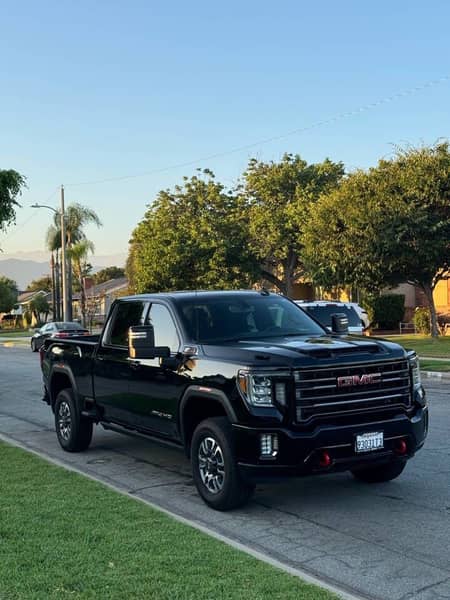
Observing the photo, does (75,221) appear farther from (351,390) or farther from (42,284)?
(42,284)

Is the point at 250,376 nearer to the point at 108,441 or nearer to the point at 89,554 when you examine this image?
the point at 89,554

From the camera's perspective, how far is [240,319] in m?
7.39

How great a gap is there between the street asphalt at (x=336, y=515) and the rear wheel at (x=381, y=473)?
94 mm

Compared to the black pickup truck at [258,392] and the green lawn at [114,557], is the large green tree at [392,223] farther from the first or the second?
the green lawn at [114,557]

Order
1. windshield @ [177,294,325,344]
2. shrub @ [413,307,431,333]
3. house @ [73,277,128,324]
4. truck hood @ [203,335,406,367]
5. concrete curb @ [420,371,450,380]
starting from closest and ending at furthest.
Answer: truck hood @ [203,335,406,367], windshield @ [177,294,325,344], concrete curb @ [420,371,450,380], shrub @ [413,307,431,333], house @ [73,277,128,324]

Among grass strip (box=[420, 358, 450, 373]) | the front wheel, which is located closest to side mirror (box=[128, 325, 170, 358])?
the front wheel

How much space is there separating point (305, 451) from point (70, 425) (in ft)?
13.8

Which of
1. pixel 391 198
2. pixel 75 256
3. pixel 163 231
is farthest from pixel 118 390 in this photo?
pixel 75 256

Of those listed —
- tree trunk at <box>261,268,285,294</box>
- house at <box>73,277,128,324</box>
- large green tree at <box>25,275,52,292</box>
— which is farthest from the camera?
large green tree at <box>25,275,52,292</box>

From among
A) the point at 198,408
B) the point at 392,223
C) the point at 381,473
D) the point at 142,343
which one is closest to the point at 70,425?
the point at 142,343

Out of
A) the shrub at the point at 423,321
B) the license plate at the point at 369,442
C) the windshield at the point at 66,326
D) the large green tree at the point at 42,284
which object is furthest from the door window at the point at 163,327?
the large green tree at the point at 42,284

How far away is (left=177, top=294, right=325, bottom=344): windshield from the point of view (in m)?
7.16

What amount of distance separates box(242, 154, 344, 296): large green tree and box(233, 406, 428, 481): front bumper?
31.1 metres

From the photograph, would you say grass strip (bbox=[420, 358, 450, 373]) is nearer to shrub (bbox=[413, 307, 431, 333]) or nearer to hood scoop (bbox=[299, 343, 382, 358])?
hood scoop (bbox=[299, 343, 382, 358])
